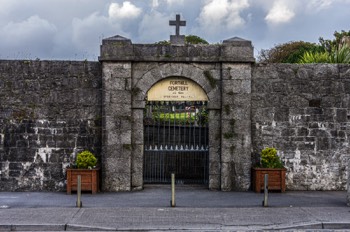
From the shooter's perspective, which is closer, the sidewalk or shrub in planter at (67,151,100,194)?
the sidewalk

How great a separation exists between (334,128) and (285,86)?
179cm

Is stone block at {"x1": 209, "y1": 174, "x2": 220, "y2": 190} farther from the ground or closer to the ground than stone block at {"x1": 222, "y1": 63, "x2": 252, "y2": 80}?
closer to the ground

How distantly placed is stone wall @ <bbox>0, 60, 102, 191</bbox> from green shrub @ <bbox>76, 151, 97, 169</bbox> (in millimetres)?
659

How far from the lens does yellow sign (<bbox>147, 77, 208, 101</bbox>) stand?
1457cm

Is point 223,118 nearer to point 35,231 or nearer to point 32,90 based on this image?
point 32,90

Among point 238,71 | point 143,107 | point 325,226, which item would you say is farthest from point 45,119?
point 325,226

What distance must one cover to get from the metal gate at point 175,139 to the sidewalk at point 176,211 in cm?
122

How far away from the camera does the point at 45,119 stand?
14469 mm

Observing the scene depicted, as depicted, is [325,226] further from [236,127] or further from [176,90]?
[176,90]

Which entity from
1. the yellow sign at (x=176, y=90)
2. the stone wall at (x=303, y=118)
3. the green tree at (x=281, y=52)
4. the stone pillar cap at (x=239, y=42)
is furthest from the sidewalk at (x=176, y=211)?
the green tree at (x=281, y=52)

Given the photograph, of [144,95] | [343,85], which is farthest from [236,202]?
[343,85]

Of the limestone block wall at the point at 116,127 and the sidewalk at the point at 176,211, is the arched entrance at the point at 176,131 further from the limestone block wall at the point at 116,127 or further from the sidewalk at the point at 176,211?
the sidewalk at the point at 176,211

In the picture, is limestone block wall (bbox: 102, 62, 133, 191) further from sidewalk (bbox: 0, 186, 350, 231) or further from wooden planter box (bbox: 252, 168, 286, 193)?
wooden planter box (bbox: 252, 168, 286, 193)

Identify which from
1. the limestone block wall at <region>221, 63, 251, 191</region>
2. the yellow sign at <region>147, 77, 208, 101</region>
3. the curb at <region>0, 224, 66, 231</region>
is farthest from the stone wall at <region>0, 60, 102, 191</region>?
the curb at <region>0, 224, 66, 231</region>
